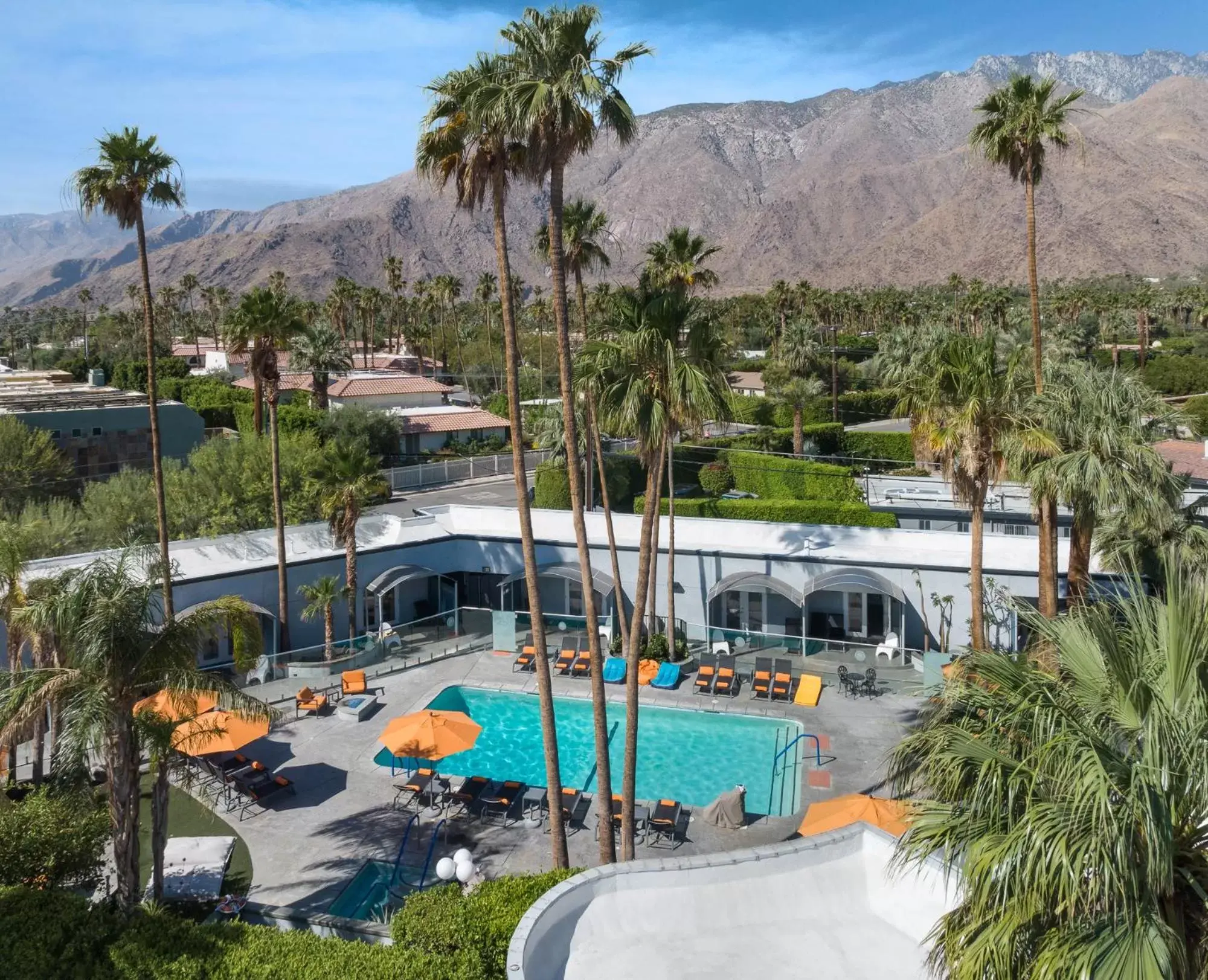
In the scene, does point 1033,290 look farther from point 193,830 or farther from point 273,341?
point 193,830

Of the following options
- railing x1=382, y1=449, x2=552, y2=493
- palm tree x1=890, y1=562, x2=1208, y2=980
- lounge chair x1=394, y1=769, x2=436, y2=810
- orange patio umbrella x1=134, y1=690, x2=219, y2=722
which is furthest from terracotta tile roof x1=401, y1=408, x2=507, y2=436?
palm tree x1=890, y1=562, x2=1208, y2=980

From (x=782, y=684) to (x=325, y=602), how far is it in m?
11.4

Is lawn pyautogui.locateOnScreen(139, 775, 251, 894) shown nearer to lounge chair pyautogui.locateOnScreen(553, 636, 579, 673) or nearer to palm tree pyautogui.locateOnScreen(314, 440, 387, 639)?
palm tree pyautogui.locateOnScreen(314, 440, 387, 639)

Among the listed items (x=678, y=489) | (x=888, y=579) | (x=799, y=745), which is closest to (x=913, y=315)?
(x=678, y=489)

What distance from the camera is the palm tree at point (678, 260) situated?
24641 mm

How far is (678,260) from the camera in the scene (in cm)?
2497

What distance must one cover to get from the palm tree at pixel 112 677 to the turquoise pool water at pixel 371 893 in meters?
3.25

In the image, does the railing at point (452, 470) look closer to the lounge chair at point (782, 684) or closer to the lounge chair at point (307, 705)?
the lounge chair at point (782, 684)

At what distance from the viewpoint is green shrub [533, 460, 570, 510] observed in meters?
34.5

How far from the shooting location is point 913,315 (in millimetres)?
93750

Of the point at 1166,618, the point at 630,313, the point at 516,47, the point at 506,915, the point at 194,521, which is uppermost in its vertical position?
the point at 516,47

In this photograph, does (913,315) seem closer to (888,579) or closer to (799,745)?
(888,579)

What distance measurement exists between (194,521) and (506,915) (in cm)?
2168

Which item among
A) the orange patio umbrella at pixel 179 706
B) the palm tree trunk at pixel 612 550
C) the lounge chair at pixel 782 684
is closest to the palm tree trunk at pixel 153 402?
the orange patio umbrella at pixel 179 706
